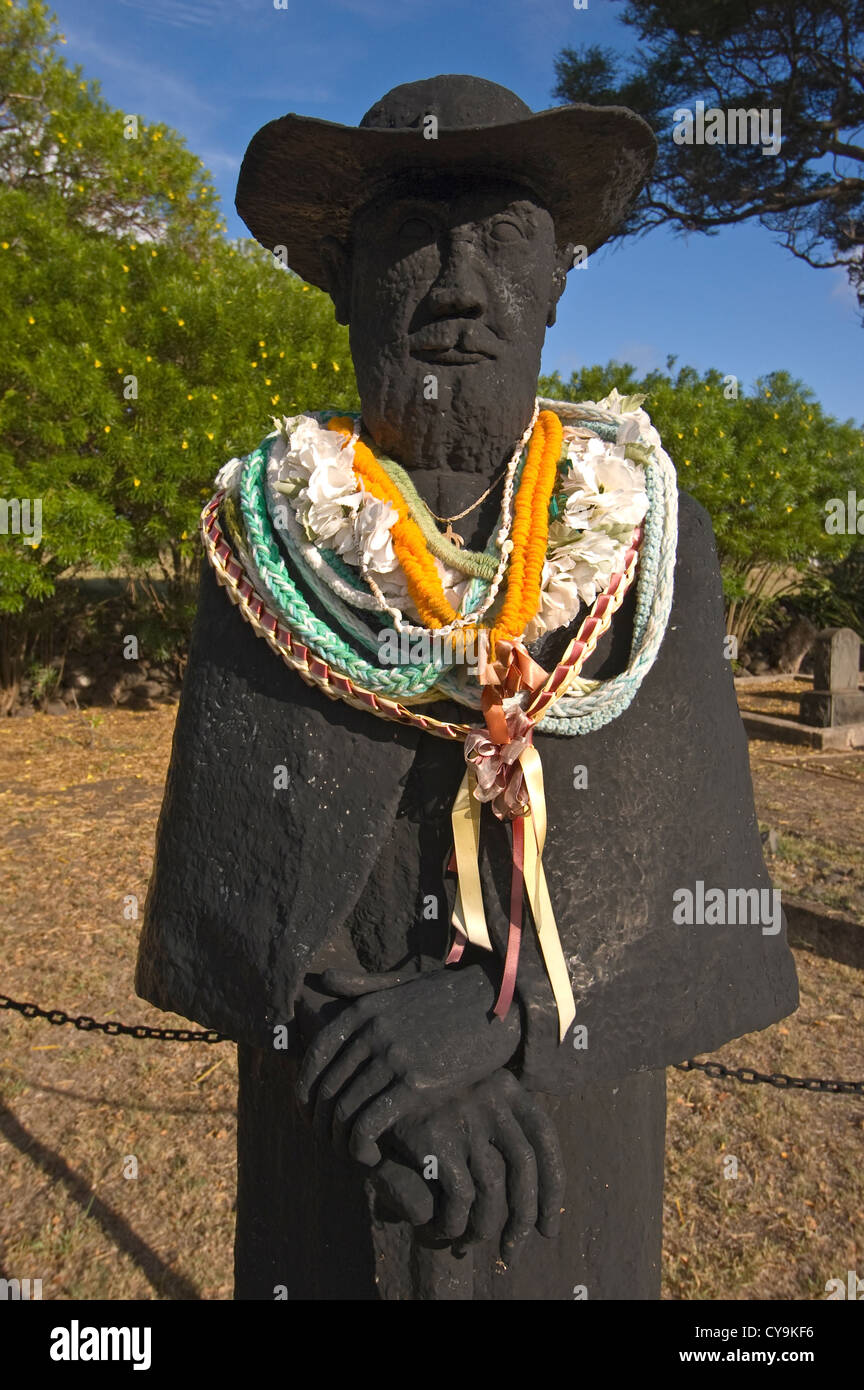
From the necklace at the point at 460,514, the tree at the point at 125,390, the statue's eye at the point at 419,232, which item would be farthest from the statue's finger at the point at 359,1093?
the tree at the point at 125,390

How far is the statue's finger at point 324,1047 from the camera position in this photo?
1475mm

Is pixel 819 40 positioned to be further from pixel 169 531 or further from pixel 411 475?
Result: pixel 411 475

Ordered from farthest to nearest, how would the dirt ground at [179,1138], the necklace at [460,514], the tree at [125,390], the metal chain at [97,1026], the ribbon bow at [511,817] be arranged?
the tree at [125,390] < the dirt ground at [179,1138] < the metal chain at [97,1026] < the necklace at [460,514] < the ribbon bow at [511,817]

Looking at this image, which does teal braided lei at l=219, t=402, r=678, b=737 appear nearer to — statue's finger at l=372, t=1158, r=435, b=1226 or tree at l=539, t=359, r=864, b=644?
statue's finger at l=372, t=1158, r=435, b=1226

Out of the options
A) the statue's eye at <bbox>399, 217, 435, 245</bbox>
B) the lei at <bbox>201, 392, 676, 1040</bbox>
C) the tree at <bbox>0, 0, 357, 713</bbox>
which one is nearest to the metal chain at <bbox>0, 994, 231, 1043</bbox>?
the lei at <bbox>201, 392, 676, 1040</bbox>

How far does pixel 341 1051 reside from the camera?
58.4 inches

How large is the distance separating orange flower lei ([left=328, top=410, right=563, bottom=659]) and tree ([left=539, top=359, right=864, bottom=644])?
9.72 m

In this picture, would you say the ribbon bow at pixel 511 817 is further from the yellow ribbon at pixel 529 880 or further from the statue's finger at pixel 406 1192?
the statue's finger at pixel 406 1192

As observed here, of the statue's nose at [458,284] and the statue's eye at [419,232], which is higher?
the statue's eye at [419,232]

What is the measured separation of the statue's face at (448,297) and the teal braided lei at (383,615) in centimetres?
25

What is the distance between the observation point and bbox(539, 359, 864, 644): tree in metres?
11.3

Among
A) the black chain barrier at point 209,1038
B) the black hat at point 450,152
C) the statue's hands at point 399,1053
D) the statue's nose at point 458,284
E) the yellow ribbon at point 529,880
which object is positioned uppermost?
the black hat at point 450,152

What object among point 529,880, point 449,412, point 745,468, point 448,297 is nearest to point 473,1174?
Result: point 529,880

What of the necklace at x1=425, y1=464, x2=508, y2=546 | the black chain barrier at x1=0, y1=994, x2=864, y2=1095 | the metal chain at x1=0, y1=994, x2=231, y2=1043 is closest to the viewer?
the necklace at x1=425, y1=464, x2=508, y2=546
